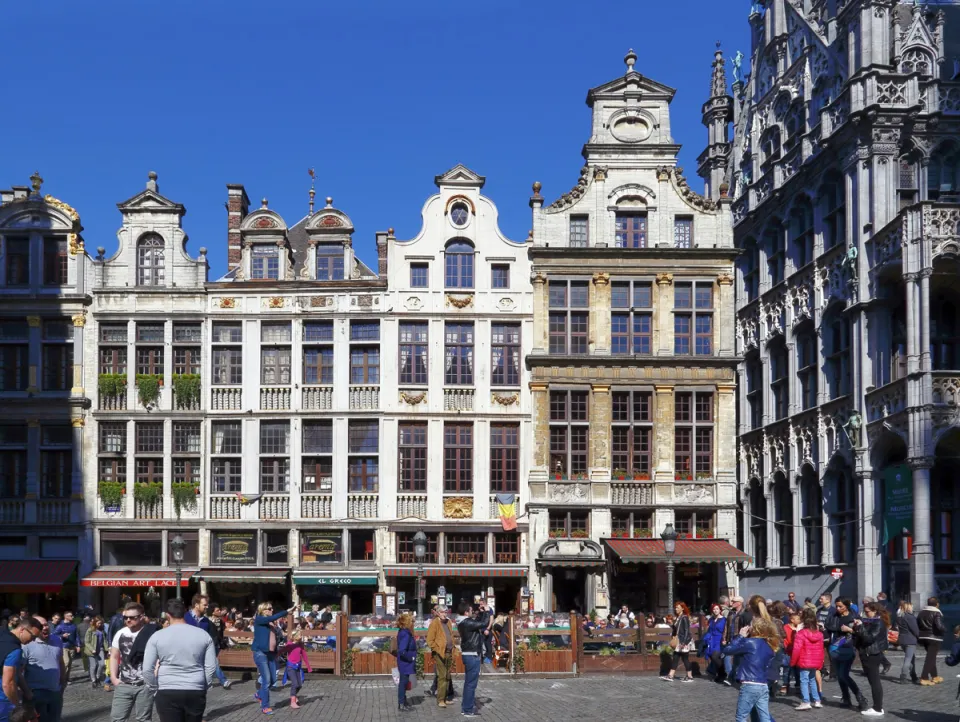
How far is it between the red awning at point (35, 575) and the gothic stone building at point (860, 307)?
73.9 feet

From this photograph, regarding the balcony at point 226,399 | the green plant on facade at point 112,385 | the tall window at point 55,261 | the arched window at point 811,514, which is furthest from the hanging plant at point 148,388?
the arched window at point 811,514

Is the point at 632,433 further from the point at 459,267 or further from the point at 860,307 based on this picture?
the point at 860,307

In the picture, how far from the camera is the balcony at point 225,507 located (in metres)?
38.4

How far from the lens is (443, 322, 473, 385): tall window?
38469 mm

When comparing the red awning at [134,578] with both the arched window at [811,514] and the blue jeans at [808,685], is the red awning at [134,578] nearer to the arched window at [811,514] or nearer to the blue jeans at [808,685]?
the arched window at [811,514]

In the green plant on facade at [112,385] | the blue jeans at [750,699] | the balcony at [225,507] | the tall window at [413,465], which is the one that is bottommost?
the blue jeans at [750,699]

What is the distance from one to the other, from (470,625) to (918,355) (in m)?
18.8

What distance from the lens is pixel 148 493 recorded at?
3822 cm

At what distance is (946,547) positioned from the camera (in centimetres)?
3703

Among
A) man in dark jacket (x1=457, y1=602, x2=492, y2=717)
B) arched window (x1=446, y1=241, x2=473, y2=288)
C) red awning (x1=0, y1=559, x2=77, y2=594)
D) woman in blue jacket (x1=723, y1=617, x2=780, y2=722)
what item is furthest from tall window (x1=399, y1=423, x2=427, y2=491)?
woman in blue jacket (x1=723, y1=617, x2=780, y2=722)

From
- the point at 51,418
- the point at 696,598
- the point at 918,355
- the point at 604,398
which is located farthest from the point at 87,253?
the point at 918,355

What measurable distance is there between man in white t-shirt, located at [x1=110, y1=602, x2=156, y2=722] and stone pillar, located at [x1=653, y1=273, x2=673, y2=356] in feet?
82.0

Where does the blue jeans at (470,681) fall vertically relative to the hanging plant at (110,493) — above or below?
below

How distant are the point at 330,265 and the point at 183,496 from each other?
8.12 metres
